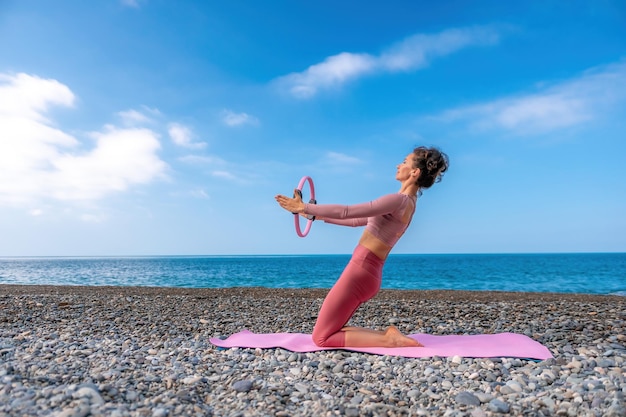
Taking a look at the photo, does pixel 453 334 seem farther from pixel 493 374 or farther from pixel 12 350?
pixel 12 350

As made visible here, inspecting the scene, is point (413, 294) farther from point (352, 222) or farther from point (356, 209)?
point (356, 209)

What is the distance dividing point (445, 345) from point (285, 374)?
6.76ft

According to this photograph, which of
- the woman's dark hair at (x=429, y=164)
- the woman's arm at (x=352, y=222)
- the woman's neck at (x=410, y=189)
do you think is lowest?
the woman's arm at (x=352, y=222)

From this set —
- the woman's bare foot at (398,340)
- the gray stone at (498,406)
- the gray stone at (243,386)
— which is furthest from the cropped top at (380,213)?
the gray stone at (498,406)

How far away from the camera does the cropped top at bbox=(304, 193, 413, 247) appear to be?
16.5 feet

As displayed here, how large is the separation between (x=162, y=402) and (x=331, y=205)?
2460mm

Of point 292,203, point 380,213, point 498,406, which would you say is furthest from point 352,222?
point 498,406

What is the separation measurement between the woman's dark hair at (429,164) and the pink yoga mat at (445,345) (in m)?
1.88

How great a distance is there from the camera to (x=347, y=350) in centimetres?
545

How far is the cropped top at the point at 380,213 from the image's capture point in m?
5.02

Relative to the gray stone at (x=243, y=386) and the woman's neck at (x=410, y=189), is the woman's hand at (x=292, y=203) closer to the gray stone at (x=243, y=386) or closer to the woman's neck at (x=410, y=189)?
the woman's neck at (x=410, y=189)

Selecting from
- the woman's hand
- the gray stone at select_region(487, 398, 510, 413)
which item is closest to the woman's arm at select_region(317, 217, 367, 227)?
the woman's hand

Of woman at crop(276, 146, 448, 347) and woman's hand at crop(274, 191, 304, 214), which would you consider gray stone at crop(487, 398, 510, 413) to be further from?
woman's hand at crop(274, 191, 304, 214)

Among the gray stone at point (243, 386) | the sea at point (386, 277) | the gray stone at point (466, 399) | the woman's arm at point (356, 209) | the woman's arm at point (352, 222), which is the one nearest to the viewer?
the gray stone at point (466, 399)
